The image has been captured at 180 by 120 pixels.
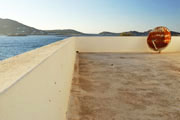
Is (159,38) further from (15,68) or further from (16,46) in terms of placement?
(16,46)

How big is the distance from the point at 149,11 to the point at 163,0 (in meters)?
1.65

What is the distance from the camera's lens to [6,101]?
1.50 ft

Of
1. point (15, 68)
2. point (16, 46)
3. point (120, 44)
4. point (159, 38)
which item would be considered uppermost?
point (159, 38)

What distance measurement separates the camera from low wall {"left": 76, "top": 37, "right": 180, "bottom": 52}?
8734 mm

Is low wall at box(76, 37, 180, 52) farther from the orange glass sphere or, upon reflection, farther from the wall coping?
the wall coping

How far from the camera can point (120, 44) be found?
29.0ft

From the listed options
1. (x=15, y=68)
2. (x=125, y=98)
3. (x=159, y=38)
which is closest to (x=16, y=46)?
(x=159, y=38)

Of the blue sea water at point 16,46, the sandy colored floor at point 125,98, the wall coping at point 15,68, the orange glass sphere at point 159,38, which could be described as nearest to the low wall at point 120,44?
the orange glass sphere at point 159,38

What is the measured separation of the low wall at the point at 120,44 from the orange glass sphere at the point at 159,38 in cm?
72

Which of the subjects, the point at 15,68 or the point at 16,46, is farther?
the point at 16,46

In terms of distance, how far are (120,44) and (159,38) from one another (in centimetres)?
210

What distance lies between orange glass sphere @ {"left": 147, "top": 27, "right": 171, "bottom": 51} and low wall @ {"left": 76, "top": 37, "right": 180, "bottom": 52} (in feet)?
2.37

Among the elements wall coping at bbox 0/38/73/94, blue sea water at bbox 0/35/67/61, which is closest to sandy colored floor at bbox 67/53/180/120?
wall coping at bbox 0/38/73/94

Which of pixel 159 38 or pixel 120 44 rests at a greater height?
pixel 159 38
